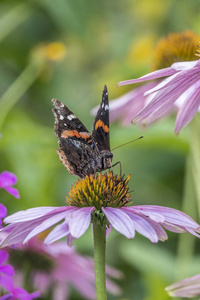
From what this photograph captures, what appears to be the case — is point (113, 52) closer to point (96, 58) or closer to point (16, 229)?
point (96, 58)

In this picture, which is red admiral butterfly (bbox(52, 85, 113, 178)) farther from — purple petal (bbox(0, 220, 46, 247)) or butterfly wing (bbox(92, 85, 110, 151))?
purple petal (bbox(0, 220, 46, 247))

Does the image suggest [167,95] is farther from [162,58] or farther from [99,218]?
[162,58]

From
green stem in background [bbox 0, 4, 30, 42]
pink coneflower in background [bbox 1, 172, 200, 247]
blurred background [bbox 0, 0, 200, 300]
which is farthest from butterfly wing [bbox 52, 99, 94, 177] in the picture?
green stem in background [bbox 0, 4, 30, 42]

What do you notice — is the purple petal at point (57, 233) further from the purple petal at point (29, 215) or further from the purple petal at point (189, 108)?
the purple petal at point (189, 108)

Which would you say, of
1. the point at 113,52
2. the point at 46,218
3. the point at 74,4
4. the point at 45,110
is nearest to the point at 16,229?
the point at 46,218

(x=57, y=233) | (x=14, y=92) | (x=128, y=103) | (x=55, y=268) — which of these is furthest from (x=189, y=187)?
(x=57, y=233)

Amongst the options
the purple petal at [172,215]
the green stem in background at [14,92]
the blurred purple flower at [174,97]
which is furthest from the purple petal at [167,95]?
the green stem in background at [14,92]
